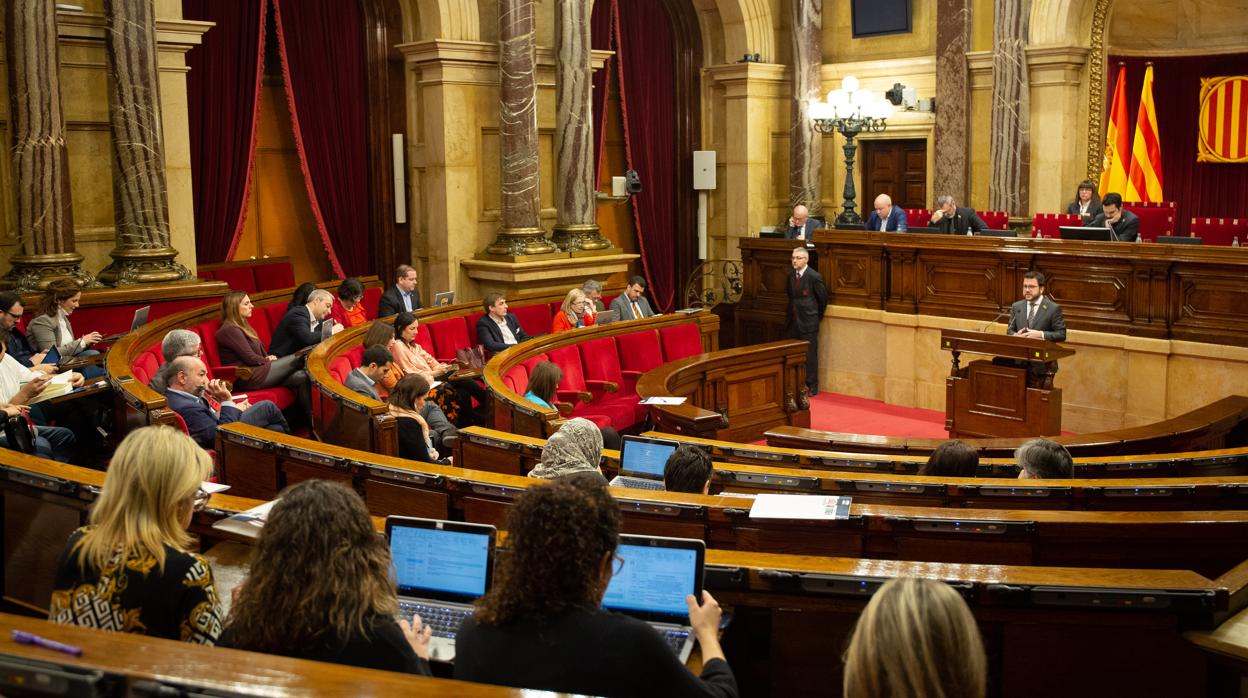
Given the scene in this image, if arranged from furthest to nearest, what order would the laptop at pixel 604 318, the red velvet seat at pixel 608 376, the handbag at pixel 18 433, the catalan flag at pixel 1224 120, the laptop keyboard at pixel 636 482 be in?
the catalan flag at pixel 1224 120, the laptop at pixel 604 318, the red velvet seat at pixel 608 376, the handbag at pixel 18 433, the laptop keyboard at pixel 636 482

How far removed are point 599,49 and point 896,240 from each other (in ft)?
13.8

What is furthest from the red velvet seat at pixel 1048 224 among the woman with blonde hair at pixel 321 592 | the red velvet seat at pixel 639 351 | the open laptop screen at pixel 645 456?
the woman with blonde hair at pixel 321 592

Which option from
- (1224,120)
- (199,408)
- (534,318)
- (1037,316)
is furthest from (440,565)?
(1224,120)

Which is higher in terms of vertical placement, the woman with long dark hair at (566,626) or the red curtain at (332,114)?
the red curtain at (332,114)

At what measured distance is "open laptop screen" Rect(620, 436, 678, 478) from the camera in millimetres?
4934

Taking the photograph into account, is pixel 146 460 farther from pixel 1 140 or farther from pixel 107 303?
pixel 1 140

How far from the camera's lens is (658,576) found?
110 inches

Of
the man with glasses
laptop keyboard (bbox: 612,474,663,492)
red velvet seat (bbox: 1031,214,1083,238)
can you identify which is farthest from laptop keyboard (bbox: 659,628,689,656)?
Result: red velvet seat (bbox: 1031,214,1083,238)

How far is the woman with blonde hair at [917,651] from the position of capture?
5.86 ft

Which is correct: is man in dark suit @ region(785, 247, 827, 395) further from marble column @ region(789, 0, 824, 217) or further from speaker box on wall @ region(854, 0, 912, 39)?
speaker box on wall @ region(854, 0, 912, 39)

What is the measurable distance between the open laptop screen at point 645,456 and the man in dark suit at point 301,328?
400cm

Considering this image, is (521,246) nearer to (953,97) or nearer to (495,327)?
(495,327)

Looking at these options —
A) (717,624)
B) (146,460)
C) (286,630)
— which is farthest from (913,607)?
(146,460)

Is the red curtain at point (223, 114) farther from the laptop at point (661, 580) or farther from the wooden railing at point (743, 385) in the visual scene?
the laptop at point (661, 580)
